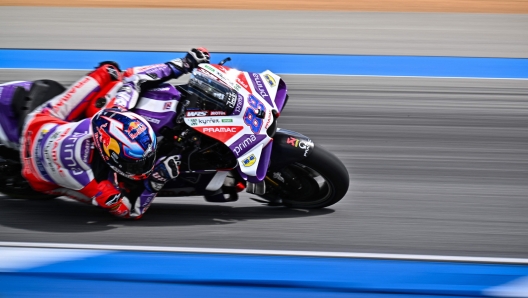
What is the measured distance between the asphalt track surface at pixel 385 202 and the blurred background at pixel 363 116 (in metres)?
0.02

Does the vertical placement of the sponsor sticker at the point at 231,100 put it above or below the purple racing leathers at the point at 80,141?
above

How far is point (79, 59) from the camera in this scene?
9.35 metres

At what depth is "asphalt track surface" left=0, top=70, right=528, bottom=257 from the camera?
474 cm

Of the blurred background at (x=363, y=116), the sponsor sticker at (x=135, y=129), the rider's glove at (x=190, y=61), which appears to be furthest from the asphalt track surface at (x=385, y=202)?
the rider's glove at (x=190, y=61)

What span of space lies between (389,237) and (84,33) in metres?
7.35

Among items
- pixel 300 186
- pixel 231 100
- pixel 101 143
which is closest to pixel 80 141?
pixel 101 143

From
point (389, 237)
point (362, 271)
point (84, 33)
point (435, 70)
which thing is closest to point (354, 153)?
point (389, 237)

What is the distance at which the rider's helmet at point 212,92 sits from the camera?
4.52 m

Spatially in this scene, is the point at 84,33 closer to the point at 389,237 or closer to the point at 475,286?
the point at 389,237

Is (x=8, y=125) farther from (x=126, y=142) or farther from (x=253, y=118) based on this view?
(x=253, y=118)

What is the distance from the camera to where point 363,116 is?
7371 millimetres

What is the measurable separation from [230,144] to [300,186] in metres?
0.77

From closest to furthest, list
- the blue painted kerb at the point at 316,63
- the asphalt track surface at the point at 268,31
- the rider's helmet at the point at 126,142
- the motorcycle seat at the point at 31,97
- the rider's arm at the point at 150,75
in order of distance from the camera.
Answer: the rider's helmet at the point at 126,142, the rider's arm at the point at 150,75, the motorcycle seat at the point at 31,97, the blue painted kerb at the point at 316,63, the asphalt track surface at the point at 268,31

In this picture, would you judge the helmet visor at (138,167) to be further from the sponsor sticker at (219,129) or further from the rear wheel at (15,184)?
the rear wheel at (15,184)
